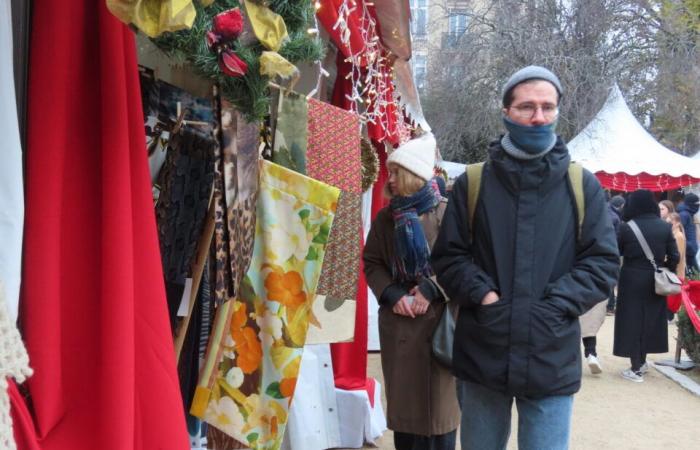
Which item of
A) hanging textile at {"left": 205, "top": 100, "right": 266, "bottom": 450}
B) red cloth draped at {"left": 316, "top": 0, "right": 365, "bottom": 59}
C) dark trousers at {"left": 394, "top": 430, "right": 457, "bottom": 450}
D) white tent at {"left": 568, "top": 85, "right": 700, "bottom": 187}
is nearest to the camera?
hanging textile at {"left": 205, "top": 100, "right": 266, "bottom": 450}

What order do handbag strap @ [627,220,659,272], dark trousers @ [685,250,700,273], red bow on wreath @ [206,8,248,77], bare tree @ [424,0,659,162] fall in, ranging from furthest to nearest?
1. bare tree @ [424,0,659,162]
2. dark trousers @ [685,250,700,273]
3. handbag strap @ [627,220,659,272]
4. red bow on wreath @ [206,8,248,77]

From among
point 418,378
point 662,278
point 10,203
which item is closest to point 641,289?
point 662,278

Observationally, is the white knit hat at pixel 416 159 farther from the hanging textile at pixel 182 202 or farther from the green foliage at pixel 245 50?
the green foliage at pixel 245 50

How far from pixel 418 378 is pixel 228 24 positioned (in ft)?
7.76

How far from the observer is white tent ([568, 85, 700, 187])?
13539 millimetres

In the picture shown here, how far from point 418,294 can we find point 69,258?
7.22 feet

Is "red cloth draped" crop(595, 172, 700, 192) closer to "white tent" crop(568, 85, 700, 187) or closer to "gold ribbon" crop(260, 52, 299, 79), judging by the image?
"white tent" crop(568, 85, 700, 187)

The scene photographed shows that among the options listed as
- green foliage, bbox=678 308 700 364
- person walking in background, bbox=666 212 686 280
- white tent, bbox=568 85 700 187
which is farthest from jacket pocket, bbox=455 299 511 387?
white tent, bbox=568 85 700 187

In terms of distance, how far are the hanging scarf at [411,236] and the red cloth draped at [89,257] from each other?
6.45ft

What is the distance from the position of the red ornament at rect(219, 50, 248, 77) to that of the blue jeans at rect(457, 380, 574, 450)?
5.44 feet

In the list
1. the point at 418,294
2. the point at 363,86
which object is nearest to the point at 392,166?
the point at 418,294

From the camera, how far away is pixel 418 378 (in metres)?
3.51

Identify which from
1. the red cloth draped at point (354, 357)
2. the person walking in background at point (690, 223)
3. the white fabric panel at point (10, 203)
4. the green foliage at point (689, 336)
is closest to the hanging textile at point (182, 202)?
the white fabric panel at point (10, 203)

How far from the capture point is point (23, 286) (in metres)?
1.48
